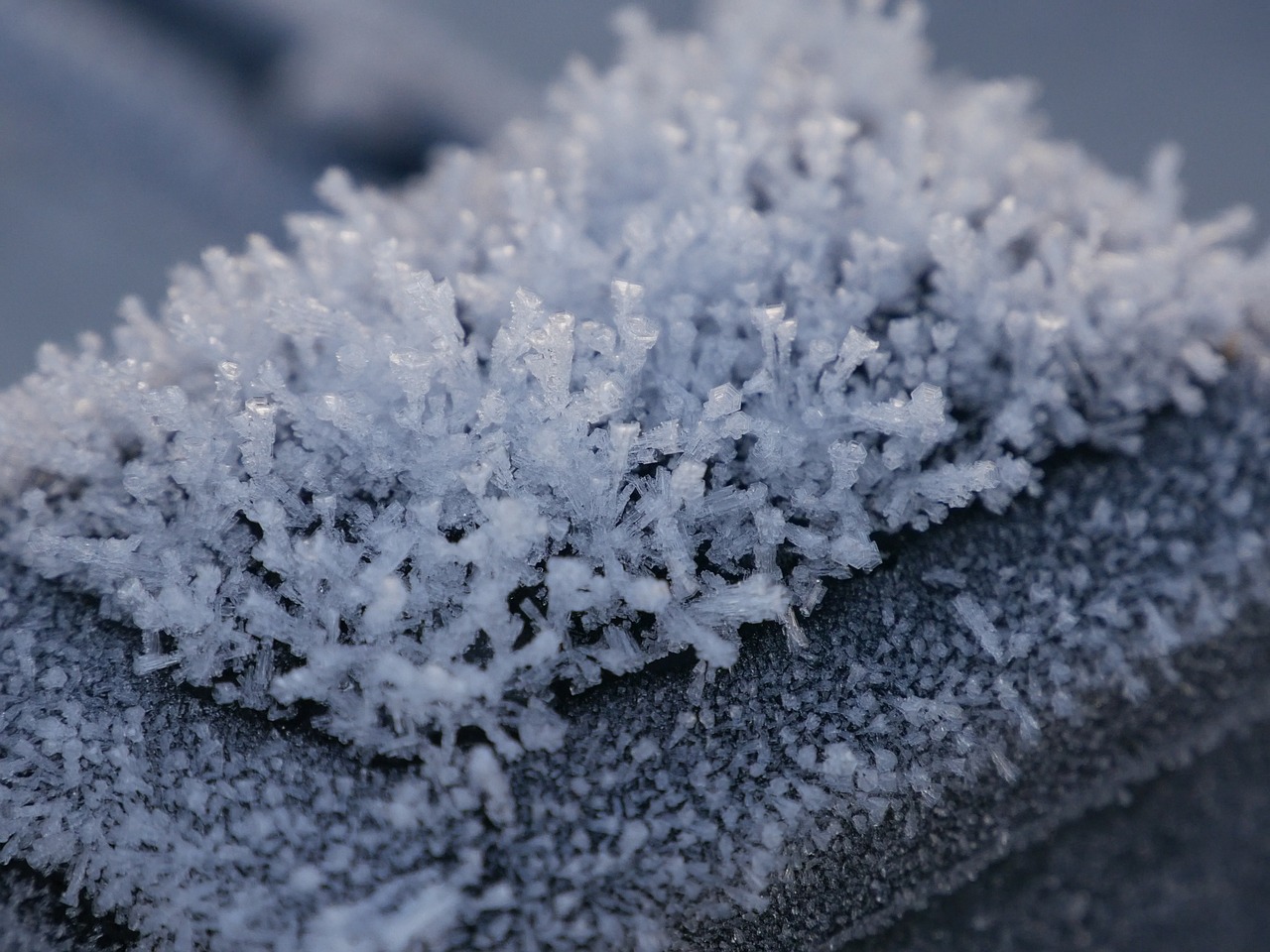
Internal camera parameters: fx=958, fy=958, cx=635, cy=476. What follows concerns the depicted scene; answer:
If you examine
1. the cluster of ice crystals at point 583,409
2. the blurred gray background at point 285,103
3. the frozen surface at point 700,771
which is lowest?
the frozen surface at point 700,771

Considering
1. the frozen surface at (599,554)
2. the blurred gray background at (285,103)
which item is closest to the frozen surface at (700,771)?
the frozen surface at (599,554)

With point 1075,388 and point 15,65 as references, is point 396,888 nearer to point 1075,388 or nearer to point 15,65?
point 1075,388

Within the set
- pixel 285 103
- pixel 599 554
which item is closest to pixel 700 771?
pixel 599 554

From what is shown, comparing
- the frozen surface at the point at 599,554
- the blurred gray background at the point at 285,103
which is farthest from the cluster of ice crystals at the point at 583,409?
the blurred gray background at the point at 285,103

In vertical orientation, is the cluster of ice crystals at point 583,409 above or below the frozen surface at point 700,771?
above

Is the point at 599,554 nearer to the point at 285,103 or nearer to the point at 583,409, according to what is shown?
the point at 583,409

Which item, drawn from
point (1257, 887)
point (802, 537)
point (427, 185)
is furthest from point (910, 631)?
point (427, 185)

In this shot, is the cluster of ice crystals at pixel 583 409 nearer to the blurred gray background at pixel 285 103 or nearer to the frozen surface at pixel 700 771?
the frozen surface at pixel 700 771

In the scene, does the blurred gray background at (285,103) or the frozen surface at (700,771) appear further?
the blurred gray background at (285,103)
